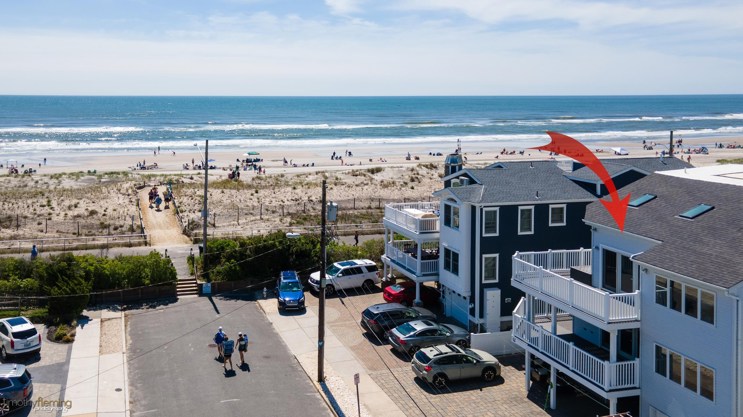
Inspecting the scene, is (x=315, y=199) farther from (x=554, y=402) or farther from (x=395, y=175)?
(x=554, y=402)

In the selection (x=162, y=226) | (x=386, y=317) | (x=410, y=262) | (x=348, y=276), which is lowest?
(x=386, y=317)

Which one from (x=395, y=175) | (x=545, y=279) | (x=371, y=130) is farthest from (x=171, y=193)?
(x=371, y=130)

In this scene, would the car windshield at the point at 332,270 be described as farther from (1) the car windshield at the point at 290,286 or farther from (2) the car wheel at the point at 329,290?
(1) the car windshield at the point at 290,286

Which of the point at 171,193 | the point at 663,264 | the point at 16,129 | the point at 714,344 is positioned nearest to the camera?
the point at 714,344

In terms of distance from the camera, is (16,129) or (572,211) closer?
(572,211)

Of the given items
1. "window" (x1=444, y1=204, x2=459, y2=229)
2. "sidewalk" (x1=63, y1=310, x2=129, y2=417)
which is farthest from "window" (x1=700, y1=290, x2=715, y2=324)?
"sidewalk" (x1=63, y1=310, x2=129, y2=417)

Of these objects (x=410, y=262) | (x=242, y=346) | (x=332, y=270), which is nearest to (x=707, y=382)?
(x=242, y=346)

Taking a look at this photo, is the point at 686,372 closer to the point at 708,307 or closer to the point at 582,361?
the point at 708,307
